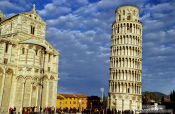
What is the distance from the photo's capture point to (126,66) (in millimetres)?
61094

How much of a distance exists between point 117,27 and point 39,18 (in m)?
21.2

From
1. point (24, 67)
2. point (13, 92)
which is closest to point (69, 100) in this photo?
point (24, 67)

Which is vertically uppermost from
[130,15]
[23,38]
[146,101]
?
[130,15]

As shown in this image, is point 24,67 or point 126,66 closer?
point 24,67

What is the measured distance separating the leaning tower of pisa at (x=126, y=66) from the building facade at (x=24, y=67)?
1716 centimetres

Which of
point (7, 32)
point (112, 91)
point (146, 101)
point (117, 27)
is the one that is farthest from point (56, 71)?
point (146, 101)

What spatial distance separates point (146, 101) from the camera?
82.4 metres

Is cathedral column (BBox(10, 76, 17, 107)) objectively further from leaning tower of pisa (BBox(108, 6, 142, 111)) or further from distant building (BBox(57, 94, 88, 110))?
distant building (BBox(57, 94, 88, 110))

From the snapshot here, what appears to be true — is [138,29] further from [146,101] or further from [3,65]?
[3,65]

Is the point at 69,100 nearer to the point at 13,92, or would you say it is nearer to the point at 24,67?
the point at 24,67

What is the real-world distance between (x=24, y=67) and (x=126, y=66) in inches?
993

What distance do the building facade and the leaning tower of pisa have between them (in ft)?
56.3

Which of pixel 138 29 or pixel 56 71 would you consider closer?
pixel 56 71

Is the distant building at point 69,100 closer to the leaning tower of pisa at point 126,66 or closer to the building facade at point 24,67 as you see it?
the leaning tower of pisa at point 126,66
